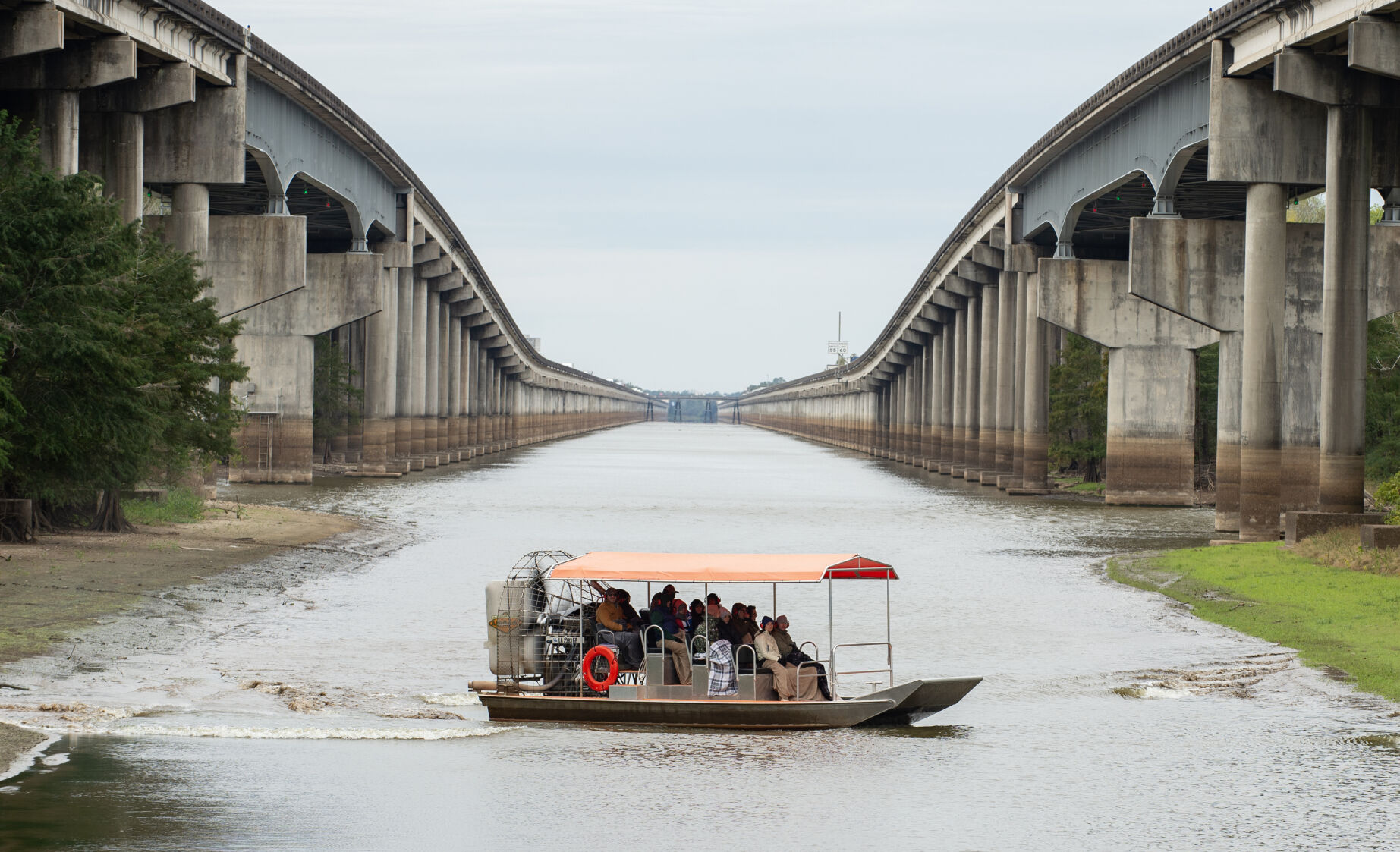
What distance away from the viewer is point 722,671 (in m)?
20.7

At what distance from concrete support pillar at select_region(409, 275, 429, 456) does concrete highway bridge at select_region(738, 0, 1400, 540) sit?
3054 centimetres

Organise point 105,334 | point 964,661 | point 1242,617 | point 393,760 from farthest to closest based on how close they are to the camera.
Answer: point 105,334 < point 1242,617 < point 964,661 < point 393,760

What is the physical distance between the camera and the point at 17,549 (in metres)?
32.5

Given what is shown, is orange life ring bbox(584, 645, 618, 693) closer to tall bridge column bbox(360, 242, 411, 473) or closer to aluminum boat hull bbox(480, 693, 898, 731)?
aluminum boat hull bbox(480, 693, 898, 731)

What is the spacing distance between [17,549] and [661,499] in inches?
1453

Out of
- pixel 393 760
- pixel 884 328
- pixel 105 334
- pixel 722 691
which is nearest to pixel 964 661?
pixel 722 691

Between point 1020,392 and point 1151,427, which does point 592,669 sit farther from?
point 1020,392

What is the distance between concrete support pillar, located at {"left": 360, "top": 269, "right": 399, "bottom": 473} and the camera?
257ft

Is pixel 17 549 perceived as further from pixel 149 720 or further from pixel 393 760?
pixel 393 760

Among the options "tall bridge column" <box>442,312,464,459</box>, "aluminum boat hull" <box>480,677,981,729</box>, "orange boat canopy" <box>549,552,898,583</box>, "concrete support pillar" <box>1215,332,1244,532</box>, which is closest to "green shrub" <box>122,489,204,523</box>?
"orange boat canopy" <box>549,552,898,583</box>

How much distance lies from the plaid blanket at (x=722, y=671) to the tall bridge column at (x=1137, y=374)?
147 ft

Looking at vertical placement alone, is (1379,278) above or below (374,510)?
above

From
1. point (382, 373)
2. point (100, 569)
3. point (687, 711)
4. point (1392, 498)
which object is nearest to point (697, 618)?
point (687, 711)

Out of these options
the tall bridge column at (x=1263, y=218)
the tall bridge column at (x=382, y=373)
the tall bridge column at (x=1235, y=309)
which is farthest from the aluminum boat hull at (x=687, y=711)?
the tall bridge column at (x=382, y=373)
